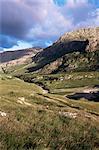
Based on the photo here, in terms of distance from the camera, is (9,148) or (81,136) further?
(81,136)

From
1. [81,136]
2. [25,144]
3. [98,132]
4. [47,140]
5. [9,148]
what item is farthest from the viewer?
[98,132]

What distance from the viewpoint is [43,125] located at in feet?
50.6

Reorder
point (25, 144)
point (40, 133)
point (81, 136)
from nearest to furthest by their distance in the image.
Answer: point (25, 144), point (40, 133), point (81, 136)

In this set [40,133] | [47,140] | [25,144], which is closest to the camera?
[25,144]

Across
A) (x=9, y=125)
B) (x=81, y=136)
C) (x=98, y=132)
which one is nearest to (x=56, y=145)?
(x=9, y=125)

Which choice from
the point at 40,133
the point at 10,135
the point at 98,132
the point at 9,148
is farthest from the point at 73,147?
the point at 98,132

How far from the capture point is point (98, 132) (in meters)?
16.6

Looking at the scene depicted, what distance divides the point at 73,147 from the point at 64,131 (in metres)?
2.98

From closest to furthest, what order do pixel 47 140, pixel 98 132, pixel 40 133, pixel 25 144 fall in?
pixel 25 144 → pixel 47 140 → pixel 40 133 → pixel 98 132

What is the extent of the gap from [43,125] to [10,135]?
435 centimetres

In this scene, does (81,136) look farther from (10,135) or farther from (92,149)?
(10,135)

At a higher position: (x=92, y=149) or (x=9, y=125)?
(x=9, y=125)

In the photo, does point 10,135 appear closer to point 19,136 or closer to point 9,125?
point 19,136

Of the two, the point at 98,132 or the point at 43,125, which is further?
the point at 98,132
